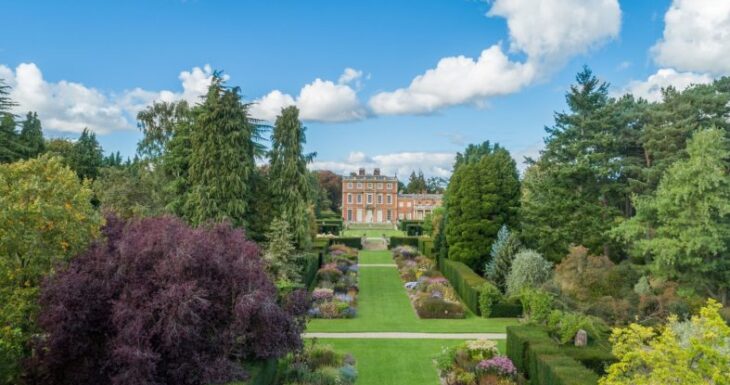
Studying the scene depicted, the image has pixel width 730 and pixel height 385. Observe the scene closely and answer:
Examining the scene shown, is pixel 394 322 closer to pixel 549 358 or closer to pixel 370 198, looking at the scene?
pixel 549 358

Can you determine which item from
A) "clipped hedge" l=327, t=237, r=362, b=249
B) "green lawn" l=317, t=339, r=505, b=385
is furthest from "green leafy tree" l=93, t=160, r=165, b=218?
Answer: "clipped hedge" l=327, t=237, r=362, b=249

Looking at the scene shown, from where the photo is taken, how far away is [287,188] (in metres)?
26.2

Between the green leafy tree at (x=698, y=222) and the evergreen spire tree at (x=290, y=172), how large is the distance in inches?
583

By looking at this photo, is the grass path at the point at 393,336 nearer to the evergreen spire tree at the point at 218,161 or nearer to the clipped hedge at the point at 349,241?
the evergreen spire tree at the point at 218,161

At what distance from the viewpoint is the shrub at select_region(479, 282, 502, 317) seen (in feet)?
63.9

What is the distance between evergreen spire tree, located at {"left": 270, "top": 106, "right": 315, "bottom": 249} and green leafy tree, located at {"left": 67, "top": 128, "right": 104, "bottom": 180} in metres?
21.4

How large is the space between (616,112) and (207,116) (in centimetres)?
1993

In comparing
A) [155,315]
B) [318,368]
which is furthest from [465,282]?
[155,315]

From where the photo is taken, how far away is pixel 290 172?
2605cm

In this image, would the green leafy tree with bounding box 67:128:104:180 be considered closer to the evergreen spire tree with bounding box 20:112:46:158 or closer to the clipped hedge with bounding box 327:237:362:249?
the evergreen spire tree with bounding box 20:112:46:158

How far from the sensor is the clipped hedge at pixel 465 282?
794 inches

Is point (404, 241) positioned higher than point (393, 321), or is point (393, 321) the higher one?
point (404, 241)

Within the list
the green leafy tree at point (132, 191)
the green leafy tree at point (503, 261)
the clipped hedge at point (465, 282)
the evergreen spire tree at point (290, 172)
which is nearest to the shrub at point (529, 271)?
the clipped hedge at point (465, 282)

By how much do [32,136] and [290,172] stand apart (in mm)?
17603
